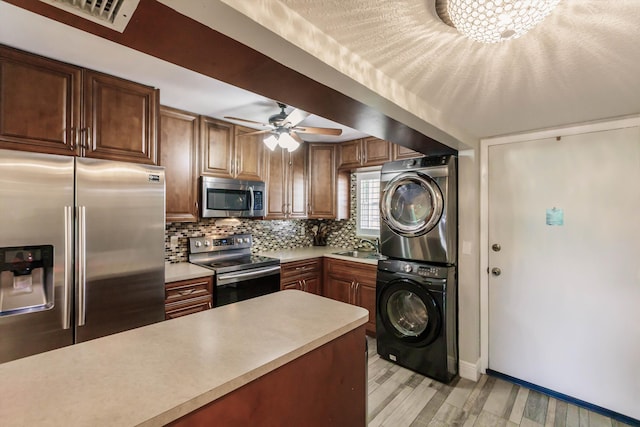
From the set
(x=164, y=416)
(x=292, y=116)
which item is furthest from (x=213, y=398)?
(x=292, y=116)

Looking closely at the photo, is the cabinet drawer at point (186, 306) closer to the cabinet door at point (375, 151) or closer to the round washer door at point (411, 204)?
the round washer door at point (411, 204)

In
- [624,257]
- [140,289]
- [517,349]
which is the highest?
[624,257]

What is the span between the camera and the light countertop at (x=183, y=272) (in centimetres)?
227

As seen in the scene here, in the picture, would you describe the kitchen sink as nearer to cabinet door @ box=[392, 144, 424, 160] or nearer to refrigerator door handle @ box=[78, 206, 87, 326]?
cabinet door @ box=[392, 144, 424, 160]

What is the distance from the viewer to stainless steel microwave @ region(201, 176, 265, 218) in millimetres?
2756

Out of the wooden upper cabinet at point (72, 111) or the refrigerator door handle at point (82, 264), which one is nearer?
the wooden upper cabinet at point (72, 111)

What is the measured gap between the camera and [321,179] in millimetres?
3744

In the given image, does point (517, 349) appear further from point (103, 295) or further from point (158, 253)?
point (103, 295)

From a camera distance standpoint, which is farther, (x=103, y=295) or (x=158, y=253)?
(x=158, y=253)

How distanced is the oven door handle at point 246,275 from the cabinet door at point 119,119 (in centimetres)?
111

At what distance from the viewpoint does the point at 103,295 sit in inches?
72.6

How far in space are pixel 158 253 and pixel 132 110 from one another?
104 centimetres

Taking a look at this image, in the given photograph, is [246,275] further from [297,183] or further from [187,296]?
[297,183]

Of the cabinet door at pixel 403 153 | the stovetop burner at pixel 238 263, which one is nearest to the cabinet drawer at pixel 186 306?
the stovetop burner at pixel 238 263
